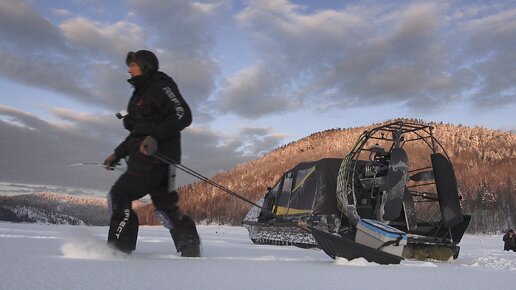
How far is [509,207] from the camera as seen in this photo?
60625 mm

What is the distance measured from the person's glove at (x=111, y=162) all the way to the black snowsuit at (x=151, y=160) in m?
0.04

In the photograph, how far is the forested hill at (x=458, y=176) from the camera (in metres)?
60.8

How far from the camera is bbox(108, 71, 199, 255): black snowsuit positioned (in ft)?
12.7

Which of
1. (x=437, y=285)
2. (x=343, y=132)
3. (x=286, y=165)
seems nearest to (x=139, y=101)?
(x=437, y=285)

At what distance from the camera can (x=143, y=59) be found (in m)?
4.09

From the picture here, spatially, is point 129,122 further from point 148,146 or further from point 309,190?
point 309,190

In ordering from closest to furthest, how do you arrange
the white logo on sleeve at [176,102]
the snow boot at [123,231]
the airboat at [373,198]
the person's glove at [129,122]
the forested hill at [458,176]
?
1. the snow boot at [123,231]
2. the white logo on sleeve at [176,102]
3. the person's glove at [129,122]
4. the airboat at [373,198]
5. the forested hill at [458,176]

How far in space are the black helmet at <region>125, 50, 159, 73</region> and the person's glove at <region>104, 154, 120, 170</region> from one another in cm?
83

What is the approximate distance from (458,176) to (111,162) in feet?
259

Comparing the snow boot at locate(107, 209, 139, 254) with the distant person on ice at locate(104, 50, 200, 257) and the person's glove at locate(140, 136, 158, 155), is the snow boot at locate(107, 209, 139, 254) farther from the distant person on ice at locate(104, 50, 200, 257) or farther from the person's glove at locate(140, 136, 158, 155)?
the person's glove at locate(140, 136, 158, 155)

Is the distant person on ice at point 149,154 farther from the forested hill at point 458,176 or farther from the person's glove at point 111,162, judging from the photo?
the forested hill at point 458,176

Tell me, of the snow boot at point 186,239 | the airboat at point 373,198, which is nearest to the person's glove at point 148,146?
the snow boot at point 186,239

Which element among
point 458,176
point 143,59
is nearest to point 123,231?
point 143,59

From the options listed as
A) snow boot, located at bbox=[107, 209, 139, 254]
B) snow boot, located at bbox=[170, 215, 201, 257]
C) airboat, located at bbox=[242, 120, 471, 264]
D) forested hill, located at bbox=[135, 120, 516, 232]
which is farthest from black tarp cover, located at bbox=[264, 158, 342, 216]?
forested hill, located at bbox=[135, 120, 516, 232]
